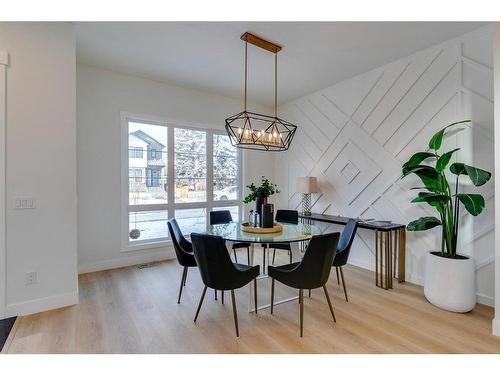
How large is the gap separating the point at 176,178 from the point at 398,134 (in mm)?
3412

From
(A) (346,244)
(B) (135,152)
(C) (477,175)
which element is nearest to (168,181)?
(B) (135,152)

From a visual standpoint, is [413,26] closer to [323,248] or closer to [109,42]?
[323,248]

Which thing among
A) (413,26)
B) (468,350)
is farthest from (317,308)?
(413,26)

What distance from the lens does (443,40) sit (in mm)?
2863

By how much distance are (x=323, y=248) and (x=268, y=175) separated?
11.3 feet

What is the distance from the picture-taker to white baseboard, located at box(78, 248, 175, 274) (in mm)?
3588

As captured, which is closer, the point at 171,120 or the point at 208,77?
the point at 208,77

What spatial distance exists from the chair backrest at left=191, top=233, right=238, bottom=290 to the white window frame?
7.50 ft

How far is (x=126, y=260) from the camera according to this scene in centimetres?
389

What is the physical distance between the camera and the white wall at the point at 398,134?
8.69 feet

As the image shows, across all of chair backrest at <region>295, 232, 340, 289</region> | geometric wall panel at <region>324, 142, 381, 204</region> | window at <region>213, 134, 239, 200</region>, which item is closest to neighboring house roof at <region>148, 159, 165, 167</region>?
window at <region>213, 134, 239, 200</region>

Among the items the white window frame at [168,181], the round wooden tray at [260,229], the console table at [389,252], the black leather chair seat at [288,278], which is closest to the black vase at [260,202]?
the round wooden tray at [260,229]

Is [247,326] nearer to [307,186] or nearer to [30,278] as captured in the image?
[30,278]

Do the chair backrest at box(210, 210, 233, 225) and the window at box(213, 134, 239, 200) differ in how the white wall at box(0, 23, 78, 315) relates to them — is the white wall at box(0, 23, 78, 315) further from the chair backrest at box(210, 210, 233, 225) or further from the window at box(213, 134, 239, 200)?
the window at box(213, 134, 239, 200)
